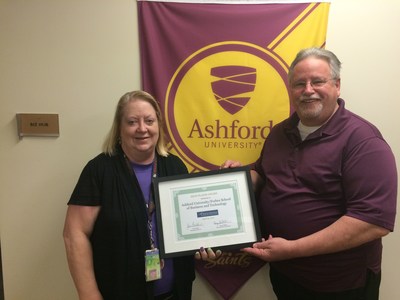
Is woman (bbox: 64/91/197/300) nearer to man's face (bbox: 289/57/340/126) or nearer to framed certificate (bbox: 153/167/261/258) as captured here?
framed certificate (bbox: 153/167/261/258)

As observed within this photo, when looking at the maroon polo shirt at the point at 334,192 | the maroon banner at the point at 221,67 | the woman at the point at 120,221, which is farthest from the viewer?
the maroon banner at the point at 221,67

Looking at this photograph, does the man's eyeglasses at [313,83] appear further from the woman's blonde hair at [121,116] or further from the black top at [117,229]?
the black top at [117,229]

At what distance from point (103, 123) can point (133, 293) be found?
2.92ft

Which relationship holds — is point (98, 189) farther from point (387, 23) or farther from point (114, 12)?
point (387, 23)

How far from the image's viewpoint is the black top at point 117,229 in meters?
1.35

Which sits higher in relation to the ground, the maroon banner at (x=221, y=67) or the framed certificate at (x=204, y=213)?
the maroon banner at (x=221, y=67)

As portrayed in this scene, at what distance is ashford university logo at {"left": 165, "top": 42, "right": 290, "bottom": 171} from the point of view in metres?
1.69

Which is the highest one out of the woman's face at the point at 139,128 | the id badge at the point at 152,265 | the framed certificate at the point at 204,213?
the woman's face at the point at 139,128

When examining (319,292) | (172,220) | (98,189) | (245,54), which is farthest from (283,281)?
(245,54)

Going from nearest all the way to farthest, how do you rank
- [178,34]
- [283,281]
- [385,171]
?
1. [385,171]
2. [283,281]
3. [178,34]

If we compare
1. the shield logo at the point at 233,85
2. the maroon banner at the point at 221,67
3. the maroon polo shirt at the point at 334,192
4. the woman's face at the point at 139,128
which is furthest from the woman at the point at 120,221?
the maroon polo shirt at the point at 334,192

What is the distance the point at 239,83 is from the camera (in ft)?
5.62

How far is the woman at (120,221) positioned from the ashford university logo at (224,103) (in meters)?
0.31

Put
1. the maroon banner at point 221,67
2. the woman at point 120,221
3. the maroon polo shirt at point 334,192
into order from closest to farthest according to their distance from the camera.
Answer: the maroon polo shirt at point 334,192, the woman at point 120,221, the maroon banner at point 221,67
